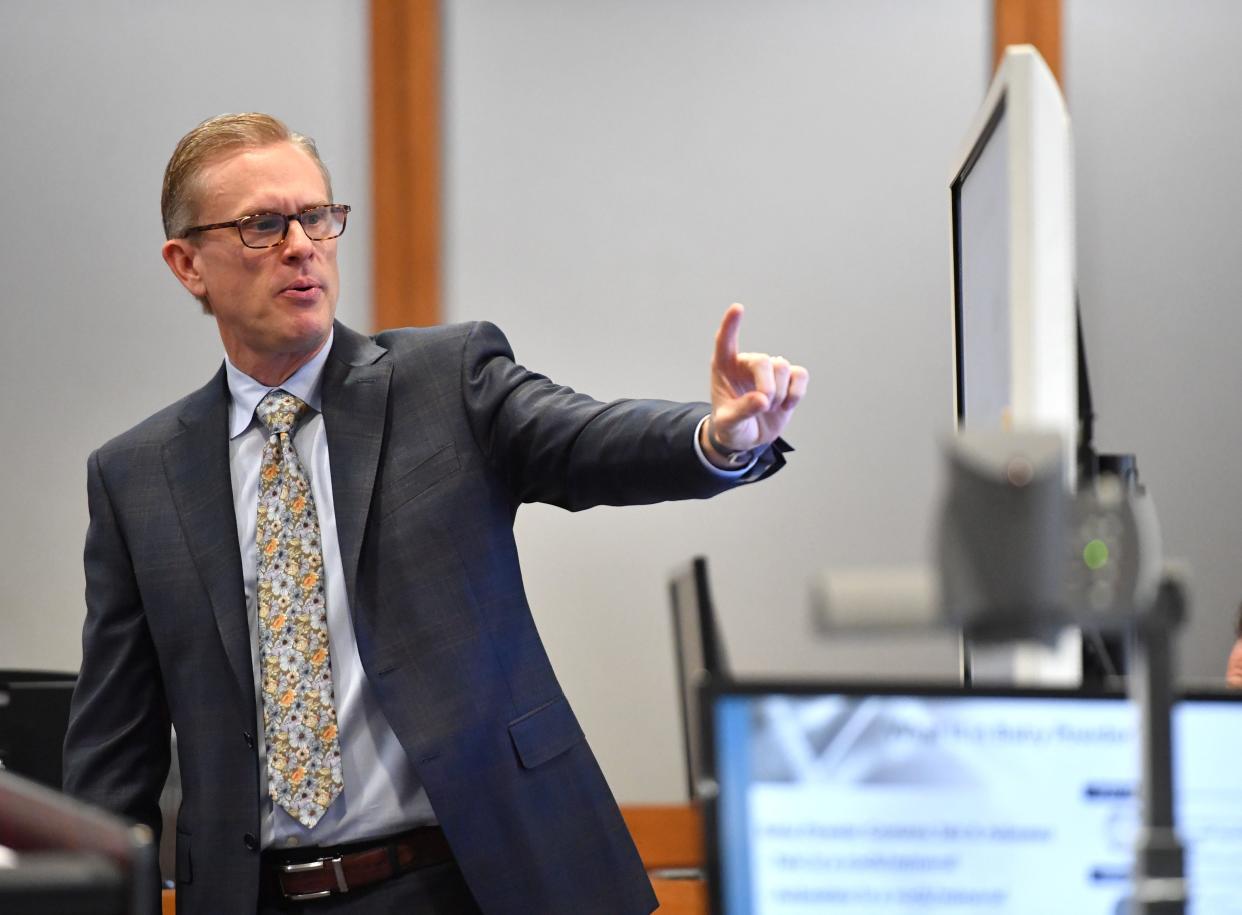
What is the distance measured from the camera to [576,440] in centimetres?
184

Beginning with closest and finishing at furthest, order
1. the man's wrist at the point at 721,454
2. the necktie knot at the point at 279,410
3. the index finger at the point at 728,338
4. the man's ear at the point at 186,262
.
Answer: the index finger at the point at 728,338 < the man's wrist at the point at 721,454 < the necktie knot at the point at 279,410 < the man's ear at the point at 186,262

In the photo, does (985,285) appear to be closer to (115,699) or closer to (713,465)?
(713,465)

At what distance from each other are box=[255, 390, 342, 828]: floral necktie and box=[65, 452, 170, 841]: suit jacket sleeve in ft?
0.78

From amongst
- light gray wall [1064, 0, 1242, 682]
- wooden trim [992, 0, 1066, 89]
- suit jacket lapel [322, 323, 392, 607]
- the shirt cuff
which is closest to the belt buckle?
suit jacket lapel [322, 323, 392, 607]

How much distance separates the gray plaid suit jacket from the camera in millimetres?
1801

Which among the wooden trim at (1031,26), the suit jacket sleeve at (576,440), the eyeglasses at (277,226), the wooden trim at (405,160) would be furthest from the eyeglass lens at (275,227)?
the wooden trim at (1031,26)

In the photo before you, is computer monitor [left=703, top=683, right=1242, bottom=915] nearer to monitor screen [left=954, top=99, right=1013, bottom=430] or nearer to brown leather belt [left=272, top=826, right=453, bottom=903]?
monitor screen [left=954, top=99, right=1013, bottom=430]

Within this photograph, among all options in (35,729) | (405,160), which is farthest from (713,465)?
(405,160)

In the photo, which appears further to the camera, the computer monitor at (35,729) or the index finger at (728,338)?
the computer monitor at (35,729)

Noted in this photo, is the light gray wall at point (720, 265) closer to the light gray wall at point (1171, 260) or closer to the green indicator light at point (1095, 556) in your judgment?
the light gray wall at point (1171, 260)

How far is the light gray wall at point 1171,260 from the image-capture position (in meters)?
3.78

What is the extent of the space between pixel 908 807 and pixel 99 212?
3540 millimetres

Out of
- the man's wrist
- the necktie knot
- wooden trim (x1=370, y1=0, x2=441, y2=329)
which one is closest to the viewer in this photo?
the man's wrist

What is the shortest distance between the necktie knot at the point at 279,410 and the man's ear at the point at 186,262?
23cm
